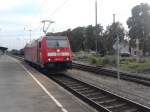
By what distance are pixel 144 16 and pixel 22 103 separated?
6097cm

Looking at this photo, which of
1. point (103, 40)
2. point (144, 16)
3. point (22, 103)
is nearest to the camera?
point (22, 103)

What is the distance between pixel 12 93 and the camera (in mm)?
17625

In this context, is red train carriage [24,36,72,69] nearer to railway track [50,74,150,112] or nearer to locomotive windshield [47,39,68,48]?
locomotive windshield [47,39,68,48]

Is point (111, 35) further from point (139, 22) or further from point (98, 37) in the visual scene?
point (139, 22)

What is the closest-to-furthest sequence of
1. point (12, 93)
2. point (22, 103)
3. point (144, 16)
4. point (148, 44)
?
point (22, 103)
point (12, 93)
point (148, 44)
point (144, 16)

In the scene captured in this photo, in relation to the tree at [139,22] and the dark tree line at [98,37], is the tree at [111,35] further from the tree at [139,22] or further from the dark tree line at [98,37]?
the tree at [139,22]

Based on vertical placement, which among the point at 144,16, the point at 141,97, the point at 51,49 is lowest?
the point at 141,97

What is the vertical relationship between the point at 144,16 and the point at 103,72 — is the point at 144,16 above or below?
above

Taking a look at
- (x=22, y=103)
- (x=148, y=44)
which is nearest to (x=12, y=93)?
(x=22, y=103)

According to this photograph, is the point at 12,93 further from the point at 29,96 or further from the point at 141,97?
the point at 141,97

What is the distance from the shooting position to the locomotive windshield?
31.3 meters

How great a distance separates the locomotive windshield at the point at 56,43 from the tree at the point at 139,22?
136 ft

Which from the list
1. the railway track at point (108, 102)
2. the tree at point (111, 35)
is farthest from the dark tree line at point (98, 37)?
the railway track at point (108, 102)

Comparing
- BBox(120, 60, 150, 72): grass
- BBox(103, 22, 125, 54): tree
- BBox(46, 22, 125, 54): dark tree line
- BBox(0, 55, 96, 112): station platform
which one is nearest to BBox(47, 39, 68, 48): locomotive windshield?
BBox(120, 60, 150, 72): grass
